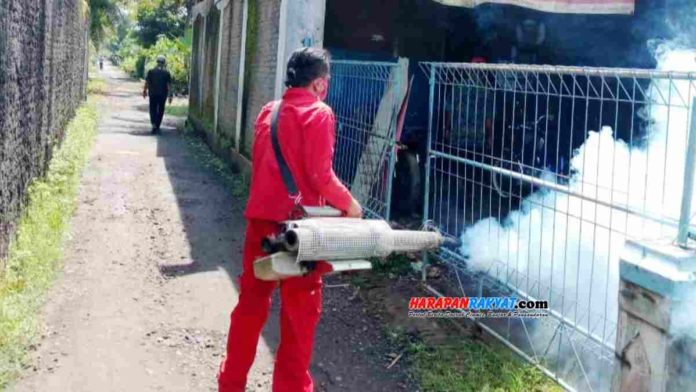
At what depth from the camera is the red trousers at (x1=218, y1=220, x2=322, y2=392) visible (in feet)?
10.9

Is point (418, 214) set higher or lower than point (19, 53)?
lower

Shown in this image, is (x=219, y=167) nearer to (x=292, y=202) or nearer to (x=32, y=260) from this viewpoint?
(x=32, y=260)

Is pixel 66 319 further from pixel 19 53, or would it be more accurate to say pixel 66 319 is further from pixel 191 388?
pixel 19 53

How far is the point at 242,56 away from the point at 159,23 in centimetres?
3707

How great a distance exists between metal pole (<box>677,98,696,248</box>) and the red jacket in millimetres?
1501

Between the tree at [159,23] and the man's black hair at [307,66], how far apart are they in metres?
41.6

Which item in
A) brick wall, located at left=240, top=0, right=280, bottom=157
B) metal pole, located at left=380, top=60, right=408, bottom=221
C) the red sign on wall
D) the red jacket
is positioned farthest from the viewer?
brick wall, located at left=240, top=0, right=280, bottom=157

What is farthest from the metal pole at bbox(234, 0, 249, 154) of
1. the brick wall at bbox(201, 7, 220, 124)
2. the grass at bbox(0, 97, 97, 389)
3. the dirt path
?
the brick wall at bbox(201, 7, 220, 124)

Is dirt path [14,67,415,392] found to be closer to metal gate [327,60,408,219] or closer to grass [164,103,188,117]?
metal gate [327,60,408,219]

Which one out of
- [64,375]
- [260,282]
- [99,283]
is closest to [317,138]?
[260,282]

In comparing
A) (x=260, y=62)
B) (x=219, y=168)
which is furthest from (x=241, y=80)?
(x=219, y=168)

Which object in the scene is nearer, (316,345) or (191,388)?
(191,388)

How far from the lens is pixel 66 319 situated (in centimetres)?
476

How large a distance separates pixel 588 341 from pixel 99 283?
3.89 meters
